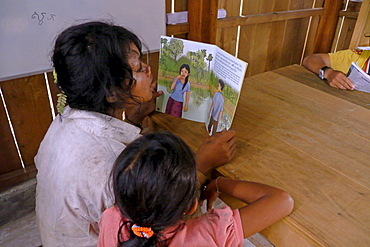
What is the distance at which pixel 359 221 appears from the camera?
2.29 feet

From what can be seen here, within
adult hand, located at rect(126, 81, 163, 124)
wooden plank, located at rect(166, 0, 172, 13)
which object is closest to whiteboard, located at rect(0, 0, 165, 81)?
wooden plank, located at rect(166, 0, 172, 13)

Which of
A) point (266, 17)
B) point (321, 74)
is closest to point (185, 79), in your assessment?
point (321, 74)

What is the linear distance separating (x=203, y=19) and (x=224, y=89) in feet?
4.45

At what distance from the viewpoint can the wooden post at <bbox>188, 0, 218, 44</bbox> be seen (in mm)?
2096

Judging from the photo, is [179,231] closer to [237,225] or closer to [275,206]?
[237,225]

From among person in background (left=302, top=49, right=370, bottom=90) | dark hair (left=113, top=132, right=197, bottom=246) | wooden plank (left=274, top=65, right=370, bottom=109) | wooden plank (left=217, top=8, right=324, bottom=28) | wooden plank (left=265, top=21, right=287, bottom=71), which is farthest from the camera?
wooden plank (left=265, top=21, right=287, bottom=71)

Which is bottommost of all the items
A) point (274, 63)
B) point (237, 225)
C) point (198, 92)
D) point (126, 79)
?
point (274, 63)

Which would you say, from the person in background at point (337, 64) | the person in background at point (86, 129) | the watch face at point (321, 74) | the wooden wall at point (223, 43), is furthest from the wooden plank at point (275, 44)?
the person in background at point (86, 129)

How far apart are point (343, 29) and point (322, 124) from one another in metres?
2.39

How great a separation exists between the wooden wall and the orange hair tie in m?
1.37

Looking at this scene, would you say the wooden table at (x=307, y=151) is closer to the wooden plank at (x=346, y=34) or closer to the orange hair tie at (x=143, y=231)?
the orange hair tie at (x=143, y=231)

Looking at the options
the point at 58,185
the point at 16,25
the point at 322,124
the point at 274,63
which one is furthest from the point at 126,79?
the point at 274,63

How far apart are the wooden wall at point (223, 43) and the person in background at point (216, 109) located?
3.76 ft

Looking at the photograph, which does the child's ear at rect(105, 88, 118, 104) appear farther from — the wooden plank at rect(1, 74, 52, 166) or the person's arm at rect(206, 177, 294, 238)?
the wooden plank at rect(1, 74, 52, 166)
